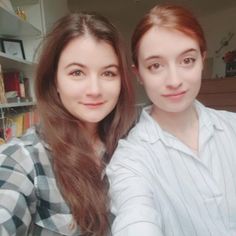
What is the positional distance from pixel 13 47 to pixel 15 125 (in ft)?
2.16

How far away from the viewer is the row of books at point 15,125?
5.78 feet

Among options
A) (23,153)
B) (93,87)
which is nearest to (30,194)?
(23,153)

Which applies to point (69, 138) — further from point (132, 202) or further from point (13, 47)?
point (13, 47)

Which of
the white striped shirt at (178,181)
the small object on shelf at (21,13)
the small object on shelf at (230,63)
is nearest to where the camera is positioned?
the white striped shirt at (178,181)

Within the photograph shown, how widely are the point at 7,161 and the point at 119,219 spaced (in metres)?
0.33

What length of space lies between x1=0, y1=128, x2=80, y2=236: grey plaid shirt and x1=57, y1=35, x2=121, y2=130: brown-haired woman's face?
172mm

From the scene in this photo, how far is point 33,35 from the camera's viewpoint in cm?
234

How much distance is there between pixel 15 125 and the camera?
1939 millimetres

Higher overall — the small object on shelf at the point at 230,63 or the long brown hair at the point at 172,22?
the long brown hair at the point at 172,22

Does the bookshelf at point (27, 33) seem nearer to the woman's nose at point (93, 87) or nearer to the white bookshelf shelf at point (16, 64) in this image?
the white bookshelf shelf at point (16, 64)

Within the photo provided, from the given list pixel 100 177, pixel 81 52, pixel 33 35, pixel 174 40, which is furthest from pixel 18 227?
pixel 33 35

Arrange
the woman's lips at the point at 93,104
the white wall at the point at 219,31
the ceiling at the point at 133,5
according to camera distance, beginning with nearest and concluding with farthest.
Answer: the woman's lips at the point at 93,104, the ceiling at the point at 133,5, the white wall at the point at 219,31

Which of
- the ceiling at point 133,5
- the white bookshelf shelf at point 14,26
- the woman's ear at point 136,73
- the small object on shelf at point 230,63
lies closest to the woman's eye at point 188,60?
the woman's ear at point 136,73

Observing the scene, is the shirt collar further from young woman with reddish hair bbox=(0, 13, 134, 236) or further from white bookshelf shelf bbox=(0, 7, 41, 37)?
white bookshelf shelf bbox=(0, 7, 41, 37)
